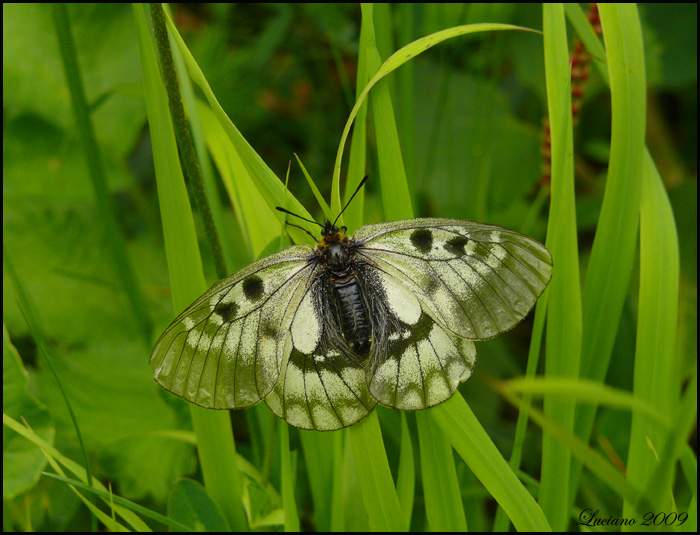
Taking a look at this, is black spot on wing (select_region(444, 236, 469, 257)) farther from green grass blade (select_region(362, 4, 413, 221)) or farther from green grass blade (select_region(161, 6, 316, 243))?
green grass blade (select_region(161, 6, 316, 243))

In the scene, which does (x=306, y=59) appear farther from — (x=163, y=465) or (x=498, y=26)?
(x=163, y=465)

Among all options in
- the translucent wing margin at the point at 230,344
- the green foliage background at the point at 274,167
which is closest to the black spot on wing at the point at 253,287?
the translucent wing margin at the point at 230,344

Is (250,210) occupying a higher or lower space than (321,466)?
higher

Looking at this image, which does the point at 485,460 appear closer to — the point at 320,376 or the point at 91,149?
the point at 320,376

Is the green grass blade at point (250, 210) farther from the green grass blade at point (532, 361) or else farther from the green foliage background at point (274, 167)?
the green grass blade at point (532, 361)

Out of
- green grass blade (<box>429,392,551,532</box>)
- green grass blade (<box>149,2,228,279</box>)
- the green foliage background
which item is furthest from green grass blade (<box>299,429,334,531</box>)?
green grass blade (<box>149,2,228,279</box>)

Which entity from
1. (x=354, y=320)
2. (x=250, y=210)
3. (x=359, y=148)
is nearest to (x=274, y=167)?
(x=250, y=210)

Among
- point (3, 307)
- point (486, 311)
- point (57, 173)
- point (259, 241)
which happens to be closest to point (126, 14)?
point (57, 173)
